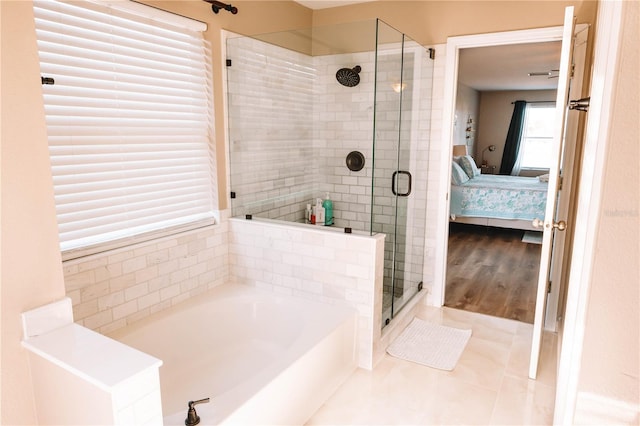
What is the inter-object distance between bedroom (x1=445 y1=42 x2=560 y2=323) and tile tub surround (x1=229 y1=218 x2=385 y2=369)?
4.37ft

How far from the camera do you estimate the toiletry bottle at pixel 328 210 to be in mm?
3160

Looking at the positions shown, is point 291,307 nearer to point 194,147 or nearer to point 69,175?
point 194,147

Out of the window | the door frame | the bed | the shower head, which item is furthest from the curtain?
the shower head

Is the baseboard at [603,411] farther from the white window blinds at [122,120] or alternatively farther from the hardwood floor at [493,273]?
the hardwood floor at [493,273]

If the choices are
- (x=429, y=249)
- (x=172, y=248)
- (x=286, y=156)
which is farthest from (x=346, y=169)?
(x=172, y=248)

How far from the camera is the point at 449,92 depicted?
3252 mm

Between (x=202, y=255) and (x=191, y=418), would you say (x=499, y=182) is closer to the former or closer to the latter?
(x=202, y=255)

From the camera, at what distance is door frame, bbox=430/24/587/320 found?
289 cm

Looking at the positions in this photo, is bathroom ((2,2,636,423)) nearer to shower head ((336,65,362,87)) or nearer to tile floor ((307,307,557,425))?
shower head ((336,65,362,87))

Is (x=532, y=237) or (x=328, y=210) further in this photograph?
(x=532, y=237)

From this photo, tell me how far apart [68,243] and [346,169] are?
6.87 feet

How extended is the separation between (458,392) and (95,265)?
207cm

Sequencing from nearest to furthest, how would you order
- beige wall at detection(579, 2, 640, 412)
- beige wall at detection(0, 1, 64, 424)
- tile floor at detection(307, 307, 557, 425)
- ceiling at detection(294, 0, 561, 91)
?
1. beige wall at detection(579, 2, 640, 412)
2. beige wall at detection(0, 1, 64, 424)
3. tile floor at detection(307, 307, 557, 425)
4. ceiling at detection(294, 0, 561, 91)

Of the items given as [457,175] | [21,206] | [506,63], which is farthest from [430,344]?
[506,63]
